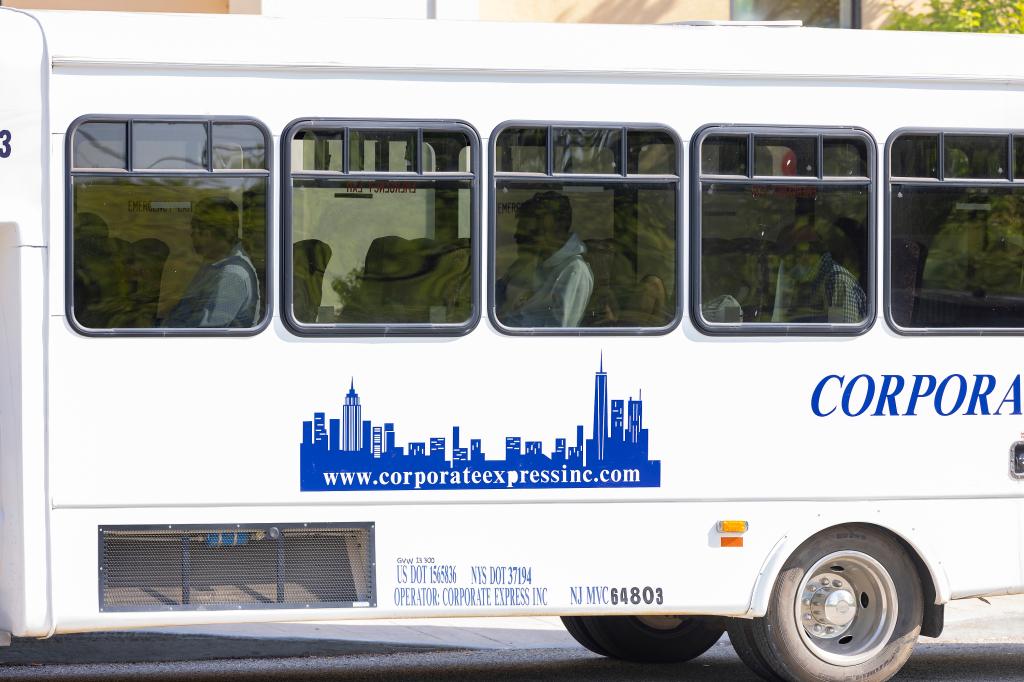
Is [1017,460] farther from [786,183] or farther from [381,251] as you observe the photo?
[381,251]

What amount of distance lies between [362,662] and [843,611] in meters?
2.77

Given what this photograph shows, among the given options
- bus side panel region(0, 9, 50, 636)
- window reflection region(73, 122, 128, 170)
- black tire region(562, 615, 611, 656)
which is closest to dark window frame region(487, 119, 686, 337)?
window reflection region(73, 122, 128, 170)

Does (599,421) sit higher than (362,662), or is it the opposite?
(599,421)

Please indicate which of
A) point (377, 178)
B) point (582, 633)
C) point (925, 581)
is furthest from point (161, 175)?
point (925, 581)

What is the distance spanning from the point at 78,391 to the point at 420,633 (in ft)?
11.6

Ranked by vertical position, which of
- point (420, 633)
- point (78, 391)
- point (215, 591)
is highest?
point (78, 391)

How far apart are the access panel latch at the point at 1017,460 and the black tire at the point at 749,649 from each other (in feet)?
4.43

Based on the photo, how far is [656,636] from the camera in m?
7.85

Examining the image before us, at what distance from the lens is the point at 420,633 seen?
9.06 m

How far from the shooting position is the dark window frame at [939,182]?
6.71m

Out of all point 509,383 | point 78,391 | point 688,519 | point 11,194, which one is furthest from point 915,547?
point 11,194

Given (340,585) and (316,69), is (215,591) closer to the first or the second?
(340,585)

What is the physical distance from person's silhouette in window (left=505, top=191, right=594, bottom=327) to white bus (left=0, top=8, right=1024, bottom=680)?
0.05 ft

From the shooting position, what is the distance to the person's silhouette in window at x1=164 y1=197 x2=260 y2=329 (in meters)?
6.24
